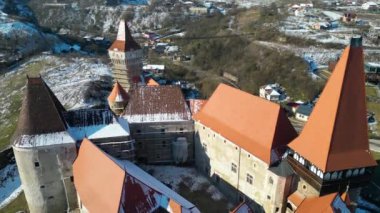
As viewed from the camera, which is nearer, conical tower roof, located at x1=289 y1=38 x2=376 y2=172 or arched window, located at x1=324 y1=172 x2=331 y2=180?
conical tower roof, located at x1=289 y1=38 x2=376 y2=172

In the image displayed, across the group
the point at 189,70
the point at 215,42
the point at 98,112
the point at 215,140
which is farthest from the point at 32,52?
the point at 215,140

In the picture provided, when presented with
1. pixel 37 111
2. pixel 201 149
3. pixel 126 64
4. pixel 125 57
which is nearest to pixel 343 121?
pixel 201 149

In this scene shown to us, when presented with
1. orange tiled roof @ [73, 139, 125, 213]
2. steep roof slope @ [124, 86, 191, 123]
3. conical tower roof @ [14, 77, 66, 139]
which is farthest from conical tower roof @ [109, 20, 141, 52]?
orange tiled roof @ [73, 139, 125, 213]

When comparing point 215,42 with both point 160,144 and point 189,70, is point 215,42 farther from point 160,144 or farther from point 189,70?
point 160,144

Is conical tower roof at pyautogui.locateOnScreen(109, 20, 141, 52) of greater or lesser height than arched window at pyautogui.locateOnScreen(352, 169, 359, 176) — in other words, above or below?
above

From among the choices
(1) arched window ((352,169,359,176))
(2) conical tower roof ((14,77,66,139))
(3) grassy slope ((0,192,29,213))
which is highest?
(2) conical tower roof ((14,77,66,139))

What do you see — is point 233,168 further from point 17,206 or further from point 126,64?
point 126,64

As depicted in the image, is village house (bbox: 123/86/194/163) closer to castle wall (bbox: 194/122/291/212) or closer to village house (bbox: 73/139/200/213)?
castle wall (bbox: 194/122/291/212)
